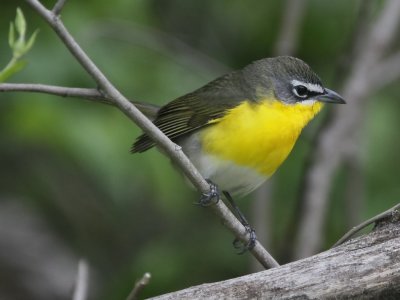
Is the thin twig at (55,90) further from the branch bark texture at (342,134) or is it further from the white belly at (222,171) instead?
the branch bark texture at (342,134)

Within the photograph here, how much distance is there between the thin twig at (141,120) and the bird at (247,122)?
15.6 inches

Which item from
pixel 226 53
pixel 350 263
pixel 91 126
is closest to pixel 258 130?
pixel 91 126

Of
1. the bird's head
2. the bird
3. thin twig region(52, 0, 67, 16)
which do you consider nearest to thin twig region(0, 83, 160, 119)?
thin twig region(52, 0, 67, 16)

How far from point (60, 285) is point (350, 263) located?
476 centimetres

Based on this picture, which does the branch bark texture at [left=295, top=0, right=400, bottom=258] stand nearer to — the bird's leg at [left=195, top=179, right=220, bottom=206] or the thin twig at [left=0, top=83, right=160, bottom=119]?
the bird's leg at [left=195, top=179, right=220, bottom=206]

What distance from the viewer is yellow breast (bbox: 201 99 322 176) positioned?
16.0 feet

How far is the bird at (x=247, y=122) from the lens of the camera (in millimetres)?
4887

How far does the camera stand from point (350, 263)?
345 centimetres

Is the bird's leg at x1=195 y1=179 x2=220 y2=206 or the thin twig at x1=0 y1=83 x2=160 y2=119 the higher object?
the thin twig at x1=0 y1=83 x2=160 y2=119

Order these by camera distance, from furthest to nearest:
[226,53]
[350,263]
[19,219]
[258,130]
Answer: [19,219]
[226,53]
[258,130]
[350,263]

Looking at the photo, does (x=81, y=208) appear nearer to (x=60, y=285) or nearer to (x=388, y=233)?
(x=60, y=285)

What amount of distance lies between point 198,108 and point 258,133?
1.86 feet

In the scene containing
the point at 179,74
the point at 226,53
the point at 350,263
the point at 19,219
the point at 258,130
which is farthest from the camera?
the point at 19,219

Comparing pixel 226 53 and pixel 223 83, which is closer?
pixel 223 83
